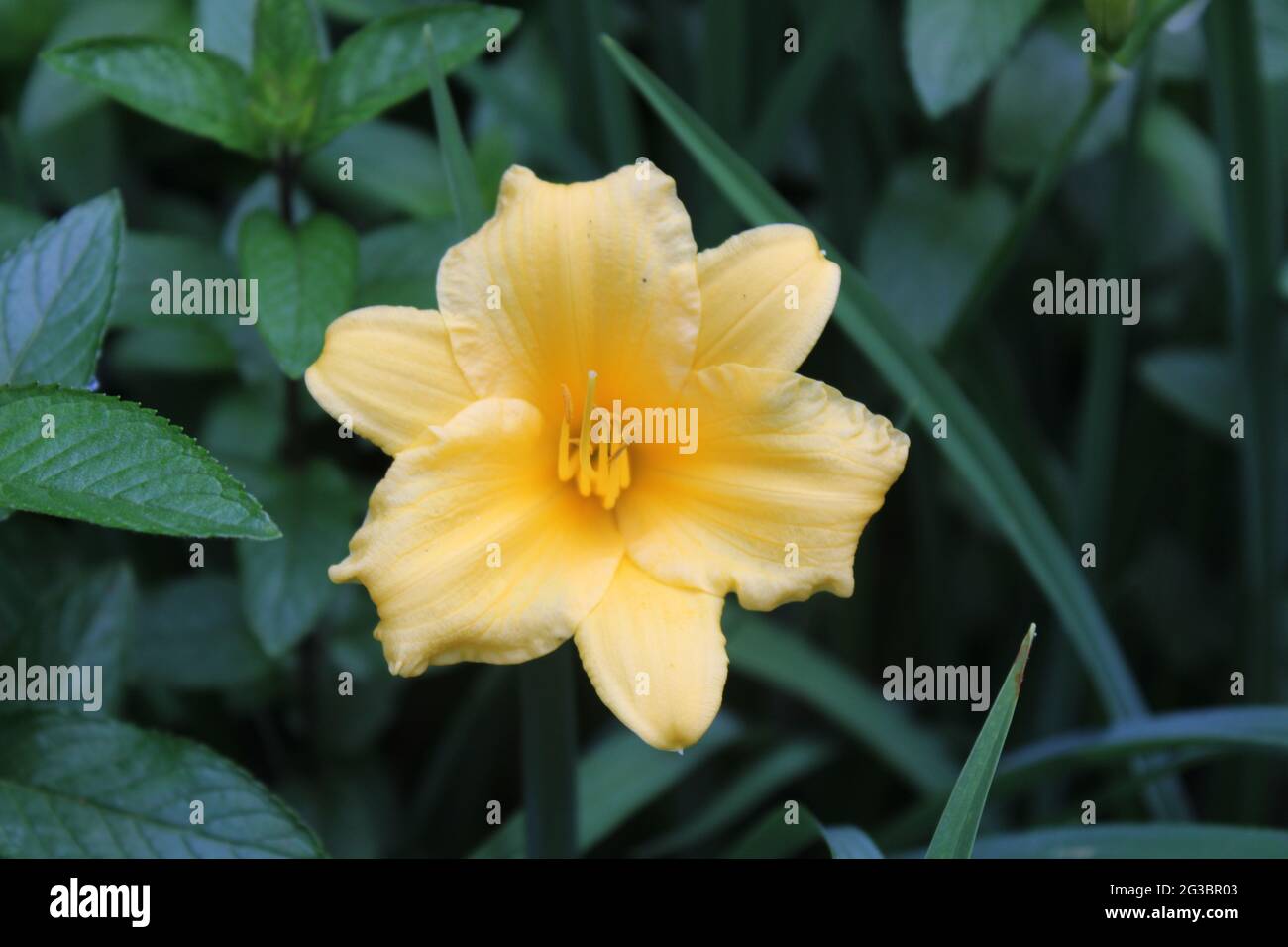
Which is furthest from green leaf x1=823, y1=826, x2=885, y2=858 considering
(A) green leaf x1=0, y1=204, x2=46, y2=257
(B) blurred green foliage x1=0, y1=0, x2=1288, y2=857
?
(A) green leaf x1=0, y1=204, x2=46, y2=257

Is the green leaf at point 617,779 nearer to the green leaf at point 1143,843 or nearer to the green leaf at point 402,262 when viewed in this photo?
the green leaf at point 1143,843

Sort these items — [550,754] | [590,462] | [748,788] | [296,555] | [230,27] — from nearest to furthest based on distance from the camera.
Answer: [590,462] < [550,754] < [296,555] < [230,27] < [748,788]

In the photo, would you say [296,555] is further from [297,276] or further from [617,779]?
[617,779]

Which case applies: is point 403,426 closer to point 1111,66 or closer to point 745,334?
point 745,334

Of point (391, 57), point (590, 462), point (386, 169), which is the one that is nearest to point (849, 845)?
point (590, 462)

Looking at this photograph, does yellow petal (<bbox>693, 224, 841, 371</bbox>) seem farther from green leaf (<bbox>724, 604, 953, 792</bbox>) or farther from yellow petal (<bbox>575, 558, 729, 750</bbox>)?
green leaf (<bbox>724, 604, 953, 792</bbox>)

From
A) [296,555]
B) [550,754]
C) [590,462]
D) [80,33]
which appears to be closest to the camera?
[590,462]
